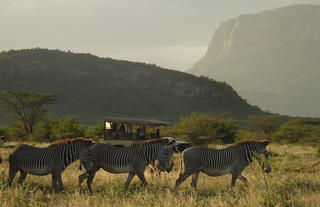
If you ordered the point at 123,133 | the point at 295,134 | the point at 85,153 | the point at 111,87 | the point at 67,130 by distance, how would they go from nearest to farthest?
the point at 85,153
the point at 123,133
the point at 67,130
the point at 295,134
the point at 111,87

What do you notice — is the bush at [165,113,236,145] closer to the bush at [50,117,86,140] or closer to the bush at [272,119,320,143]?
the bush at [50,117,86,140]

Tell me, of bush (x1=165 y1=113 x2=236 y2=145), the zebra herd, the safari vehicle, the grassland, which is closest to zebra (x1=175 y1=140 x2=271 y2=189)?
the zebra herd

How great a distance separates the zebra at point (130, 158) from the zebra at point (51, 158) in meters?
0.29

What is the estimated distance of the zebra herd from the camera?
9477mm

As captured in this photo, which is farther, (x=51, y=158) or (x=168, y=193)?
(x=51, y=158)

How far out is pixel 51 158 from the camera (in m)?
9.48

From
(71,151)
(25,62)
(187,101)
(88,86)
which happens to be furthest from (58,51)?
(71,151)

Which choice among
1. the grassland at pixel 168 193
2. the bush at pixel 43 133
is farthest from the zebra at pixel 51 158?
the bush at pixel 43 133

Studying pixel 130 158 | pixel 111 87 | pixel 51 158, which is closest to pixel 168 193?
pixel 130 158

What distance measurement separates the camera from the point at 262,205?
7121 mm

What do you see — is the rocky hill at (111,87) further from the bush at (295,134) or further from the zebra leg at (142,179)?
A: the zebra leg at (142,179)

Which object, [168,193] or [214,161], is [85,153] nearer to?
[168,193]

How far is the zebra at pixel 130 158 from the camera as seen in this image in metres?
9.76

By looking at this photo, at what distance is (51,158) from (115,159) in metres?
1.71
